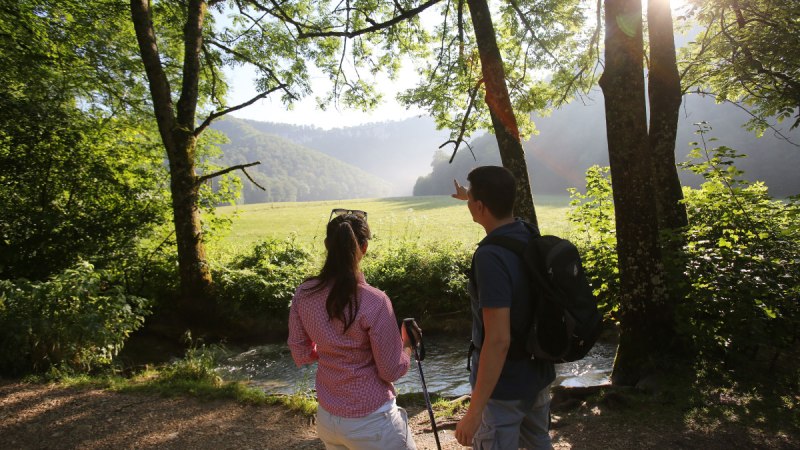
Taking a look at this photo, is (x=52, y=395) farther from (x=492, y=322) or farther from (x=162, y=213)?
(x=492, y=322)

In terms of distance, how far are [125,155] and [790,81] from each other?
15.1m

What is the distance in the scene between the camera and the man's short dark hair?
2.41 m

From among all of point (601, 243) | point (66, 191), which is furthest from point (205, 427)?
point (66, 191)

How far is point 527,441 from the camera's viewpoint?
2627mm

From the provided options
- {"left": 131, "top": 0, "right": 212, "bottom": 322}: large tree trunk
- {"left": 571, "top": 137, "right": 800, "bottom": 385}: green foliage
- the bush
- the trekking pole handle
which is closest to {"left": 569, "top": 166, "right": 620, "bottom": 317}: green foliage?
{"left": 571, "top": 137, "right": 800, "bottom": 385}: green foliage

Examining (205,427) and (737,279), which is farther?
(205,427)

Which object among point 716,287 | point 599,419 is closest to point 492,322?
point 599,419

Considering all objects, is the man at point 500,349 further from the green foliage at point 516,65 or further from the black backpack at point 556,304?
the green foliage at point 516,65

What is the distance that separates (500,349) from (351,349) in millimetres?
827

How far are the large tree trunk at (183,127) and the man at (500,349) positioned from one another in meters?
9.34

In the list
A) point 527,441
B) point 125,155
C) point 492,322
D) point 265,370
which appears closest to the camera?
point 492,322

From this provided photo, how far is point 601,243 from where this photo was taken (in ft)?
23.8

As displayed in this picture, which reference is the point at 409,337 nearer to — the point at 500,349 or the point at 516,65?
the point at 500,349

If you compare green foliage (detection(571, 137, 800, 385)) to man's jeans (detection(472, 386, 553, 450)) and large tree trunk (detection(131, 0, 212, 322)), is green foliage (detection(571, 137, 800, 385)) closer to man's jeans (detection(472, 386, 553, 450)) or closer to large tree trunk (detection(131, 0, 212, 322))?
man's jeans (detection(472, 386, 553, 450))
